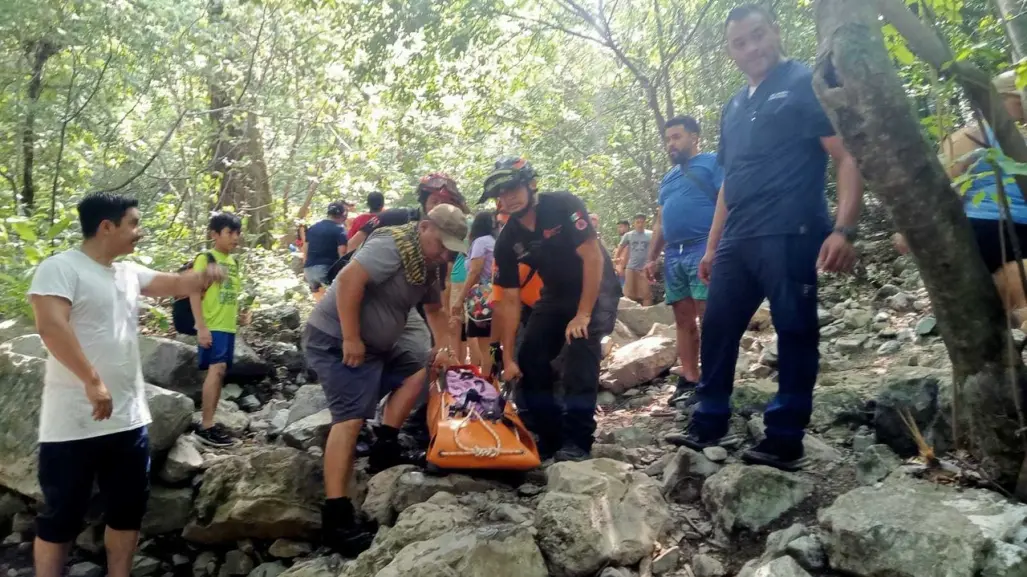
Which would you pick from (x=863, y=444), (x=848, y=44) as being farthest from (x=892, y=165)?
(x=863, y=444)

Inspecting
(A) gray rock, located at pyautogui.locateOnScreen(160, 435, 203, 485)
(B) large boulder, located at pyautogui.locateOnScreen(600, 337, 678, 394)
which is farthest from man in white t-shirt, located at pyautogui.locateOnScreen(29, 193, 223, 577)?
(B) large boulder, located at pyautogui.locateOnScreen(600, 337, 678, 394)

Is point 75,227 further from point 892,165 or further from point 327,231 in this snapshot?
point 892,165

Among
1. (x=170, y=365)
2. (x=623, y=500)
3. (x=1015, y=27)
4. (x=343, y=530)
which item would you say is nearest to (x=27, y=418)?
(x=170, y=365)

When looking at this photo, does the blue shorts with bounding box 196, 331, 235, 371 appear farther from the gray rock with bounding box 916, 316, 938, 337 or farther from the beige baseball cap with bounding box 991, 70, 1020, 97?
the gray rock with bounding box 916, 316, 938, 337

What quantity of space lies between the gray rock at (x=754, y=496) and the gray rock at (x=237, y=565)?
262 cm

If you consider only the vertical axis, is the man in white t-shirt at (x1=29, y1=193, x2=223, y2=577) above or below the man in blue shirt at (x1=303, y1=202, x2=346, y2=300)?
below

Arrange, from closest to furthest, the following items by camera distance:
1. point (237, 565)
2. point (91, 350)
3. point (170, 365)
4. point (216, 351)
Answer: point (91, 350)
point (237, 565)
point (216, 351)
point (170, 365)

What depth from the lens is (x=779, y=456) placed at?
2943 millimetres

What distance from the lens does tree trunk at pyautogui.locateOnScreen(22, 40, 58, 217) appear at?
7.92 metres

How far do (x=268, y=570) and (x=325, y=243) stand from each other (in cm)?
447

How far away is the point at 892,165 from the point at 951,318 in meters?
0.57

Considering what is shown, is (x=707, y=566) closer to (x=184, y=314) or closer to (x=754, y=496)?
(x=754, y=496)

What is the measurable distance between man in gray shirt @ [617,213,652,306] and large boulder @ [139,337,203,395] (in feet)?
20.1

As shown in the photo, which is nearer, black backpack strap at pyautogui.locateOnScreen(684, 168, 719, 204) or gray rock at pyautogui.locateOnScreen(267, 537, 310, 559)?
gray rock at pyautogui.locateOnScreen(267, 537, 310, 559)
